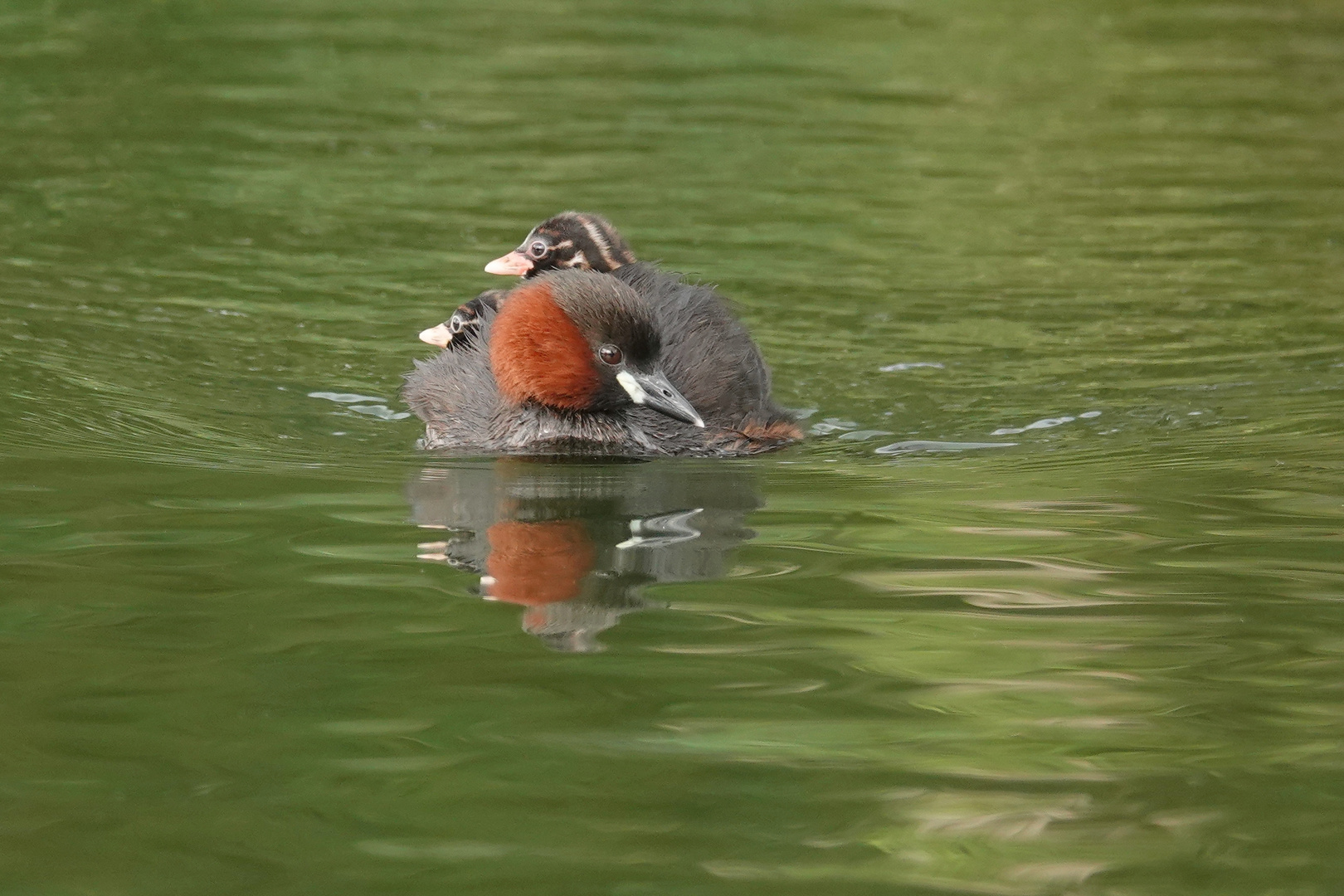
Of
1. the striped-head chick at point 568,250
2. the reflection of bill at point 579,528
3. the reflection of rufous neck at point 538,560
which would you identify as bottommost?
the reflection of bill at point 579,528

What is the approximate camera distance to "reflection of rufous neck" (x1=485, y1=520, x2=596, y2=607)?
5.40 metres

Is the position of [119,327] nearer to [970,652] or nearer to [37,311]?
[37,311]

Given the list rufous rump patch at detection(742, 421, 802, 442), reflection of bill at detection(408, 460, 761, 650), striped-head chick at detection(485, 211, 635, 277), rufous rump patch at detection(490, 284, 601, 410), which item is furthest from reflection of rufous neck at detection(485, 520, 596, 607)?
striped-head chick at detection(485, 211, 635, 277)

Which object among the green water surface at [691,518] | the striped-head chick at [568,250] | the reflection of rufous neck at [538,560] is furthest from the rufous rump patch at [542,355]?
the reflection of rufous neck at [538,560]

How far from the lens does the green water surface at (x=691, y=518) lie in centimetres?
393

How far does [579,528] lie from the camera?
6.20 meters

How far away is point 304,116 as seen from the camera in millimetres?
14586

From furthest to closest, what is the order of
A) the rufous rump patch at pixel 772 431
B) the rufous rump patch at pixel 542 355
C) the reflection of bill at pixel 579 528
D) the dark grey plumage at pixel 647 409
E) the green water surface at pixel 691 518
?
1. the rufous rump patch at pixel 772 431
2. the dark grey plumage at pixel 647 409
3. the rufous rump patch at pixel 542 355
4. the reflection of bill at pixel 579 528
5. the green water surface at pixel 691 518

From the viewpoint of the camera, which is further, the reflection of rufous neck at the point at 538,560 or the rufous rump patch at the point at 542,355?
the rufous rump patch at the point at 542,355

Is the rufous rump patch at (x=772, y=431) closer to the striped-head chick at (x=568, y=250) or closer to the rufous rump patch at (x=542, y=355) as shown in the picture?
the rufous rump patch at (x=542, y=355)

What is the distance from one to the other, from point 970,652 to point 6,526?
291 centimetres

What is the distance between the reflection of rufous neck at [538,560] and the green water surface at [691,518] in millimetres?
25

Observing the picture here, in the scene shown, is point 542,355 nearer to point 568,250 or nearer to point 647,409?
point 647,409

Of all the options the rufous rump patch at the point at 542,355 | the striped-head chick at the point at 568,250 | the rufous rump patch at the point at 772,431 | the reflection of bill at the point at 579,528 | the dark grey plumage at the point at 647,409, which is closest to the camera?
the reflection of bill at the point at 579,528
